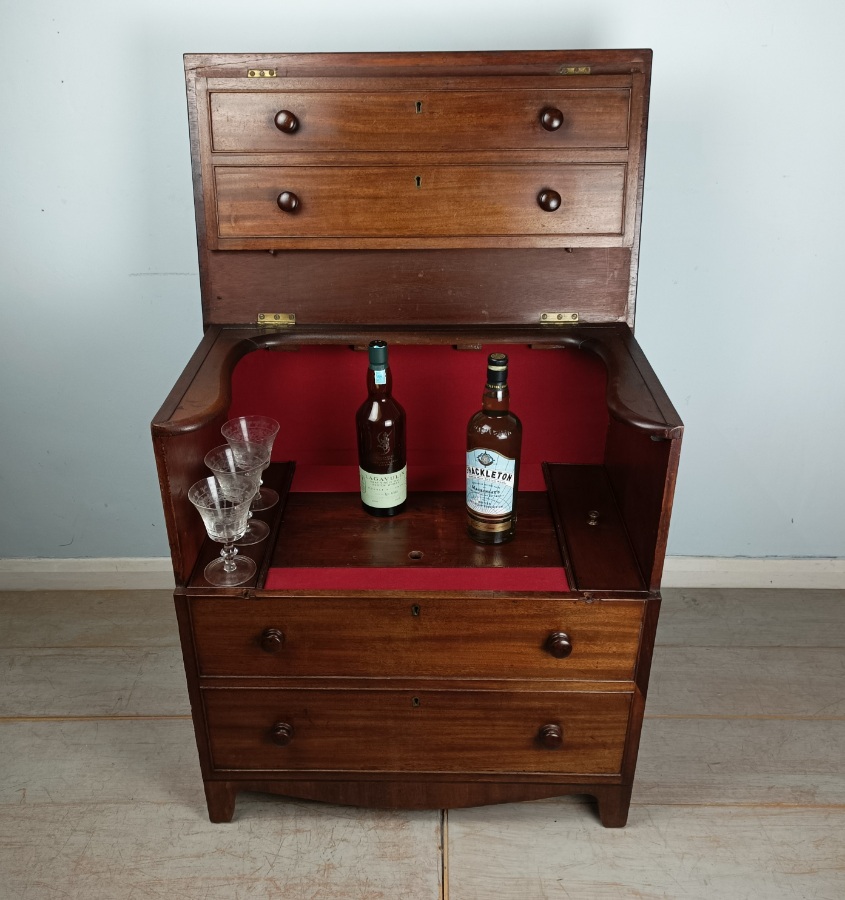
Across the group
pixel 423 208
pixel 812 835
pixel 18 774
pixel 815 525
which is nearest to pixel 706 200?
pixel 423 208

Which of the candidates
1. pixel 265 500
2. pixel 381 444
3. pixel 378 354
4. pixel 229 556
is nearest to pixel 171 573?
pixel 265 500

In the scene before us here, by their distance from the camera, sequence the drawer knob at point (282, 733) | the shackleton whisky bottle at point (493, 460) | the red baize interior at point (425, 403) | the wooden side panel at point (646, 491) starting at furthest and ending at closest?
the red baize interior at point (425, 403)
the drawer knob at point (282, 733)
the shackleton whisky bottle at point (493, 460)
the wooden side panel at point (646, 491)

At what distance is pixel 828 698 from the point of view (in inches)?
72.9

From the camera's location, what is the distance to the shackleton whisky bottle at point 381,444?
4.50ft

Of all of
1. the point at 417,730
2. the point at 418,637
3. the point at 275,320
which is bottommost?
the point at 417,730

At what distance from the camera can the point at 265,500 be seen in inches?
60.6

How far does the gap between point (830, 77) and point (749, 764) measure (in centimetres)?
131

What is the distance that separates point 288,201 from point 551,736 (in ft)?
3.18

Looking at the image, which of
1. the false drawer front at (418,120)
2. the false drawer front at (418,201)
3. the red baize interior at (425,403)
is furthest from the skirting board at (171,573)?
the false drawer front at (418,120)

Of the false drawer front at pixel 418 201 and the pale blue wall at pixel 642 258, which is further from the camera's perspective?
the pale blue wall at pixel 642 258

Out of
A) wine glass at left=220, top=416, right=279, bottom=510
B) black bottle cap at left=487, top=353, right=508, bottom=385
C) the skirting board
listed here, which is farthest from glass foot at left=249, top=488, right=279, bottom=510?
the skirting board

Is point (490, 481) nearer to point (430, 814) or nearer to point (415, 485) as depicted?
point (415, 485)

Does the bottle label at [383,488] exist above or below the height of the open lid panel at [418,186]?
below

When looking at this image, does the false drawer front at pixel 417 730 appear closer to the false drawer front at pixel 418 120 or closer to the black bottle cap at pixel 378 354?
the black bottle cap at pixel 378 354
